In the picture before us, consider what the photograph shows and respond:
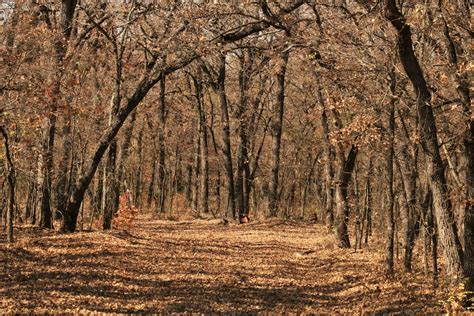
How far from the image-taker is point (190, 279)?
11914 mm

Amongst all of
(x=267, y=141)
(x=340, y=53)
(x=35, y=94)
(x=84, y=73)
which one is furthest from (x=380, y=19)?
(x=267, y=141)

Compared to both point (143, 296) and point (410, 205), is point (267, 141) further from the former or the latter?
point (143, 296)

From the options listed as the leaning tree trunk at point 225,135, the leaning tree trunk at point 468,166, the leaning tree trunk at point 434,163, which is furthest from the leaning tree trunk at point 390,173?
the leaning tree trunk at point 225,135

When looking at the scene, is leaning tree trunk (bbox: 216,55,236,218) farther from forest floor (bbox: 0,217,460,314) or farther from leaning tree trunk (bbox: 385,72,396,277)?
leaning tree trunk (bbox: 385,72,396,277)

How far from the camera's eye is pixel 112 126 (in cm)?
1617

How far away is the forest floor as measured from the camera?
367 inches

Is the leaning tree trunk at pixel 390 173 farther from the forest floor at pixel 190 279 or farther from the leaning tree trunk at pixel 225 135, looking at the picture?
the leaning tree trunk at pixel 225 135

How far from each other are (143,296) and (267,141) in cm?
3880

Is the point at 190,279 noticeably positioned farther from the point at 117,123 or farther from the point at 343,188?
the point at 343,188

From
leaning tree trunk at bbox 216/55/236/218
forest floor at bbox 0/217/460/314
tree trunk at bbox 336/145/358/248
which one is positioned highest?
leaning tree trunk at bbox 216/55/236/218

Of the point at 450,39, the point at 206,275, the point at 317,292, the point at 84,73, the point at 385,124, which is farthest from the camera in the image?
the point at 84,73

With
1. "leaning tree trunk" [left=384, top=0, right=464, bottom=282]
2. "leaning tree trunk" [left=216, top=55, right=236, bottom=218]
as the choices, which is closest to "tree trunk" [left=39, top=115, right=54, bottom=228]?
"leaning tree trunk" [left=384, top=0, right=464, bottom=282]

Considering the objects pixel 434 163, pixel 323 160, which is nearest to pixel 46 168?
pixel 323 160

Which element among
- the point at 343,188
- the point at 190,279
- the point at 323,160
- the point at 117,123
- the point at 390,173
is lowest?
the point at 190,279
